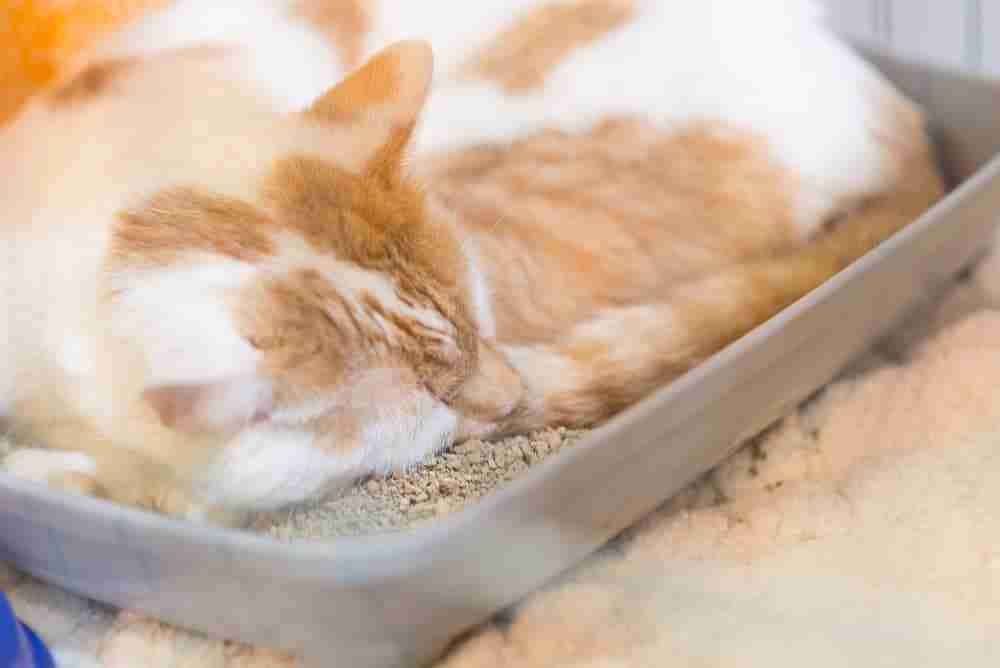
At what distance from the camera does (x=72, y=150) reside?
95 centimetres

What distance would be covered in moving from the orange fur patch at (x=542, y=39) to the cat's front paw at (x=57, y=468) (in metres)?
0.61

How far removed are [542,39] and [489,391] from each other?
19.7 inches

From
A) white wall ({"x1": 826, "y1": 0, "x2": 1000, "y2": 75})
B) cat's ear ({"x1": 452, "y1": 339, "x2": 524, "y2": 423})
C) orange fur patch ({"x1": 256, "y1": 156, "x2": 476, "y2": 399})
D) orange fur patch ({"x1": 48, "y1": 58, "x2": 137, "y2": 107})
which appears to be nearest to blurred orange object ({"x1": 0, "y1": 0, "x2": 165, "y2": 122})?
orange fur patch ({"x1": 48, "y1": 58, "x2": 137, "y2": 107})

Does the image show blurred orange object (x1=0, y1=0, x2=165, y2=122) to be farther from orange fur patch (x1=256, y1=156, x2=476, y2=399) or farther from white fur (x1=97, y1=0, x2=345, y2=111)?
orange fur patch (x1=256, y1=156, x2=476, y2=399)

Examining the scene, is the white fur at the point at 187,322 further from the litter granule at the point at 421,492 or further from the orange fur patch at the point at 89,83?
the orange fur patch at the point at 89,83

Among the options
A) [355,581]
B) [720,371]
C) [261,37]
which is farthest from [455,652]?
[261,37]

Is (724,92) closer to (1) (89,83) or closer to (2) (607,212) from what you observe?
(2) (607,212)

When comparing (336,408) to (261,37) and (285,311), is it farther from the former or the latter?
(261,37)

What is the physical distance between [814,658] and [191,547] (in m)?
0.48

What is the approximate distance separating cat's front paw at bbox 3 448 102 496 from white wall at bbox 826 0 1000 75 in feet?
3.97

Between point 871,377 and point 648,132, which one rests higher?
point 648,132

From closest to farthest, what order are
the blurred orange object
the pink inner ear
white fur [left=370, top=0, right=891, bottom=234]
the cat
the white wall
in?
the pink inner ear, the cat, white fur [left=370, top=0, right=891, bottom=234], the blurred orange object, the white wall

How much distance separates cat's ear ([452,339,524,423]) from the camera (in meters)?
0.91

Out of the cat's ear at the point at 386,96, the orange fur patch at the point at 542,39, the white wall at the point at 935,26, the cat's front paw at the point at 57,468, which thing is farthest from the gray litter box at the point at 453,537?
the white wall at the point at 935,26
